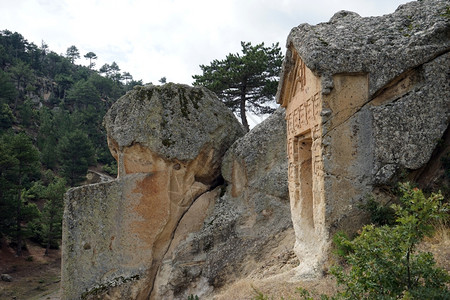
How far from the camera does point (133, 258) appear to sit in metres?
11.5

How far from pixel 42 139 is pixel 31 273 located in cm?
1913

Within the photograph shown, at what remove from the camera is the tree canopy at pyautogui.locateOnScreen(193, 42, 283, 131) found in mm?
18828

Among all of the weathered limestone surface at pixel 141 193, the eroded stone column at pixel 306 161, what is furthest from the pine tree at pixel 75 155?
the eroded stone column at pixel 306 161

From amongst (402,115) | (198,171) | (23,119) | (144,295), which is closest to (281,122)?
(198,171)

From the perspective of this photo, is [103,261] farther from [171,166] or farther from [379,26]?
[379,26]

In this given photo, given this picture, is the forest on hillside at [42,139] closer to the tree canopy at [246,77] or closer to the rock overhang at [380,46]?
the tree canopy at [246,77]

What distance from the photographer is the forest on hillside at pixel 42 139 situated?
2488 cm

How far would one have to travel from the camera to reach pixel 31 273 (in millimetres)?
22922

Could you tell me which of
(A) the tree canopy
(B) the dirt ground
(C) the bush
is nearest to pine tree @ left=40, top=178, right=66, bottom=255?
(B) the dirt ground

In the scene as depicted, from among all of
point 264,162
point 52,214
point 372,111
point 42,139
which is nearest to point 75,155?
point 42,139

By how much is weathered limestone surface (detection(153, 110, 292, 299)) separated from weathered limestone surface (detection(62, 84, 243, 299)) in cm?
53

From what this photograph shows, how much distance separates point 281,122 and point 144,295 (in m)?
6.30

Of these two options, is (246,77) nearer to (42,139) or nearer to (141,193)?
(141,193)

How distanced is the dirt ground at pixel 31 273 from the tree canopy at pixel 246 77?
40.5 ft
